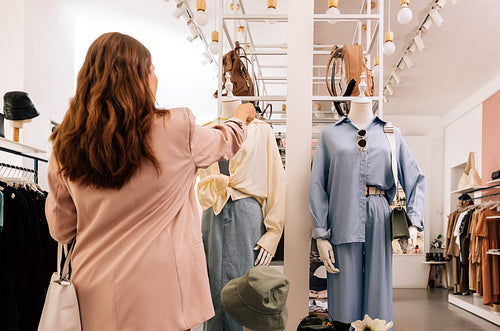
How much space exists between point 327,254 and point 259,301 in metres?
0.78

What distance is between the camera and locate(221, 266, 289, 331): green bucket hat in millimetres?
1710

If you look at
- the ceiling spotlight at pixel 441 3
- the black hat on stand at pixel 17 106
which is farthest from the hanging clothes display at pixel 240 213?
the ceiling spotlight at pixel 441 3

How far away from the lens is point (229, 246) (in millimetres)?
2367

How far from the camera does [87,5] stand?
710 cm

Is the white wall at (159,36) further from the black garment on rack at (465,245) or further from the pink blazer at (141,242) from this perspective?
the pink blazer at (141,242)

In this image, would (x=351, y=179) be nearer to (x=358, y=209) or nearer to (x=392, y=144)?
(x=358, y=209)

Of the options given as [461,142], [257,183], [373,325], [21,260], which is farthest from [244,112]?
[461,142]

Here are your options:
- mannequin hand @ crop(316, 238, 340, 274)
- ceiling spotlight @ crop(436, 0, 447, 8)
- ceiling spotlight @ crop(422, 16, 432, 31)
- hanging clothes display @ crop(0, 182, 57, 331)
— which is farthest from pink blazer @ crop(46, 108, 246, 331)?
ceiling spotlight @ crop(422, 16, 432, 31)

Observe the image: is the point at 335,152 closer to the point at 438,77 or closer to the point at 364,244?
the point at 364,244

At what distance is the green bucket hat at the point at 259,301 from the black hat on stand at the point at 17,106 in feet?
9.49

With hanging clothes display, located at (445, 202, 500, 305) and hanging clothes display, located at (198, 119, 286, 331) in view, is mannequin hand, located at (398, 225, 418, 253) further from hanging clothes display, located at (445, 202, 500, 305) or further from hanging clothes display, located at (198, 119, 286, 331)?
hanging clothes display, located at (445, 202, 500, 305)

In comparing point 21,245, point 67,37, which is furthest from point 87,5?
point 21,245

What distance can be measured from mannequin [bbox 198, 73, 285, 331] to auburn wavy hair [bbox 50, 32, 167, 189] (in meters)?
0.92

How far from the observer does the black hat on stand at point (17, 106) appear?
3.82 meters
